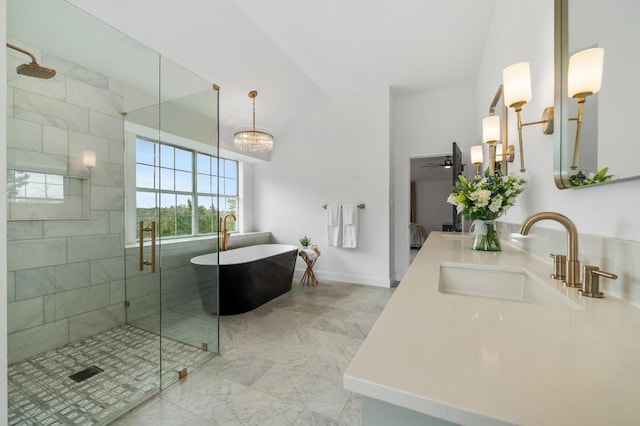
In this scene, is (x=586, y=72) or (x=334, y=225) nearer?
(x=586, y=72)

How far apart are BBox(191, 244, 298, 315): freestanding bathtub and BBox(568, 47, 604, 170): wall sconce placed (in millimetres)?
2483

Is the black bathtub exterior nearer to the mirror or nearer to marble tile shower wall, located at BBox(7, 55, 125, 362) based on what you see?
marble tile shower wall, located at BBox(7, 55, 125, 362)

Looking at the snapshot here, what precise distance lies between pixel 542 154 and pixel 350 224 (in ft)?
9.24

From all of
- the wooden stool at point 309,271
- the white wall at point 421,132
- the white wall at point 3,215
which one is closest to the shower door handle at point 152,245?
the white wall at point 3,215

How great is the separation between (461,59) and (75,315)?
190 inches

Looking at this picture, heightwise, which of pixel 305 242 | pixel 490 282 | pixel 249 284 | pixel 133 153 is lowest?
pixel 249 284

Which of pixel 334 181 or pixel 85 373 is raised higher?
pixel 334 181

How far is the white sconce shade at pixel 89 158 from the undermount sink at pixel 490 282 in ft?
9.74

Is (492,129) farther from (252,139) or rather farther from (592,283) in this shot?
(252,139)

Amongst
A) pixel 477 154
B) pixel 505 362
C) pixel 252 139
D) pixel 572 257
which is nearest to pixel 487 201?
pixel 572 257

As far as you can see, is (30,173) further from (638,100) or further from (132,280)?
(638,100)

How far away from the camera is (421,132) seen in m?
4.04

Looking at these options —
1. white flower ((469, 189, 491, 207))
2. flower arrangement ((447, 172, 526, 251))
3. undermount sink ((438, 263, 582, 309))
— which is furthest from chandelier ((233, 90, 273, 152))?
undermount sink ((438, 263, 582, 309))

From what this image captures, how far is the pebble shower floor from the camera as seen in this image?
4.84 feet
